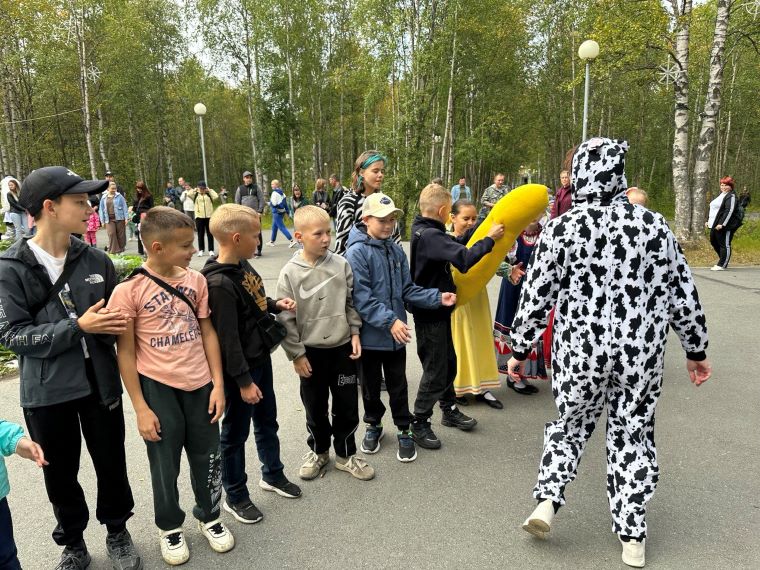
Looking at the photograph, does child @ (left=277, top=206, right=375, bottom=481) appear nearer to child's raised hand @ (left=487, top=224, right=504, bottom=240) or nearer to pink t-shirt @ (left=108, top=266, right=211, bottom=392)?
pink t-shirt @ (left=108, top=266, right=211, bottom=392)

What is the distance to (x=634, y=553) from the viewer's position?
2.53m

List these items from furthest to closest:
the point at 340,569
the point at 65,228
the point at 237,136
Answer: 1. the point at 237,136
2. the point at 340,569
3. the point at 65,228


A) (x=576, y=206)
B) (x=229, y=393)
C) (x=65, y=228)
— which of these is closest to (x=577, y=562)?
(x=576, y=206)

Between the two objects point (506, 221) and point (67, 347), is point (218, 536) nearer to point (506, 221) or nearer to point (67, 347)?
point (67, 347)

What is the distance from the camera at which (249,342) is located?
9.24 ft

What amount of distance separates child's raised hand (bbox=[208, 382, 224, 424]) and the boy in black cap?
1.45 feet

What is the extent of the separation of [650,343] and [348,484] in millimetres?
2027

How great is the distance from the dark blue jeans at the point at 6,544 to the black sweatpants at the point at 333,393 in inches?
64.4

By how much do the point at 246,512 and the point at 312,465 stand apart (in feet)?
1.92

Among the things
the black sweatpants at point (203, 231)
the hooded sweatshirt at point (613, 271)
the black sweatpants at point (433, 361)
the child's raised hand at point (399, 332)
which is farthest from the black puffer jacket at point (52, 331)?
the black sweatpants at point (203, 231)

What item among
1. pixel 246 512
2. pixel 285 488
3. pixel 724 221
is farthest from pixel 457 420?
pixel 724 221

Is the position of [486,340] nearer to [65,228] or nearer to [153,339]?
[153,339]

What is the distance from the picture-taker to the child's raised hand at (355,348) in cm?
327

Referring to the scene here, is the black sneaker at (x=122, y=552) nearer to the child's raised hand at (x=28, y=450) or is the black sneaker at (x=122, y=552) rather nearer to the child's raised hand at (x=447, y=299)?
the child's raised hand at (x=28, y=450)
